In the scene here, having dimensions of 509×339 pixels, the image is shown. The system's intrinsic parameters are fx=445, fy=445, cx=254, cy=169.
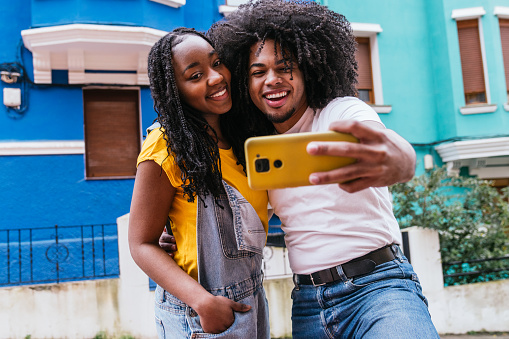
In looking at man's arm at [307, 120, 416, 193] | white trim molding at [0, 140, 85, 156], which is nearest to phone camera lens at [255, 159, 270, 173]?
man's arm at [307, 120, 416, 193]

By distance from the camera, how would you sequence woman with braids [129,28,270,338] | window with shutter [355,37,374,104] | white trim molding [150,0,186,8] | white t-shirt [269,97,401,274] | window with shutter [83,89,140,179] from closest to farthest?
woman with braids [129,28,270,338] < white t-shirt [269,97,401,274] < white trim molding [150,0,186,8] < window with shutter [83,89,140,179] < window with shutter [355,37,374,104]

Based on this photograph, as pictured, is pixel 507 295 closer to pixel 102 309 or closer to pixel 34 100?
pixel 102 309

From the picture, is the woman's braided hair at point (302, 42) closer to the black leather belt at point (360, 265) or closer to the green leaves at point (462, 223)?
the black leather belt at point (360, 265)

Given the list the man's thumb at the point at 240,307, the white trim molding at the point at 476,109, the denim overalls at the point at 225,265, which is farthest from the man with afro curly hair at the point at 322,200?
the white trim molding at the point at 476,109

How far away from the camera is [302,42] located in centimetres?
213

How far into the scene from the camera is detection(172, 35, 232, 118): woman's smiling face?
6.59 ft

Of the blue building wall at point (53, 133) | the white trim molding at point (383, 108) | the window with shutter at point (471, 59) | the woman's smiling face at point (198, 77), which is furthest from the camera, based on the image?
the window with shutter at point (471, 59)

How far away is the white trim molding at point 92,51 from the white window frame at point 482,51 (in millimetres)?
6252

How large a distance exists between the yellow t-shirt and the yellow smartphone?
1.87ft

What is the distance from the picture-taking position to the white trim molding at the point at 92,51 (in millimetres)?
6910

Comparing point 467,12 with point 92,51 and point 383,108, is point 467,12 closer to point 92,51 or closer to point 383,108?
point 383,108

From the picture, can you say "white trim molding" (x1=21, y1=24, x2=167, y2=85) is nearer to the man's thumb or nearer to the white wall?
the white wall

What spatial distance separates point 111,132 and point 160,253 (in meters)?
6.37

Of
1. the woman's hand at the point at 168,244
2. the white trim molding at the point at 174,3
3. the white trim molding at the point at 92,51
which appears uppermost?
the white trim molding at the point at 174,3
